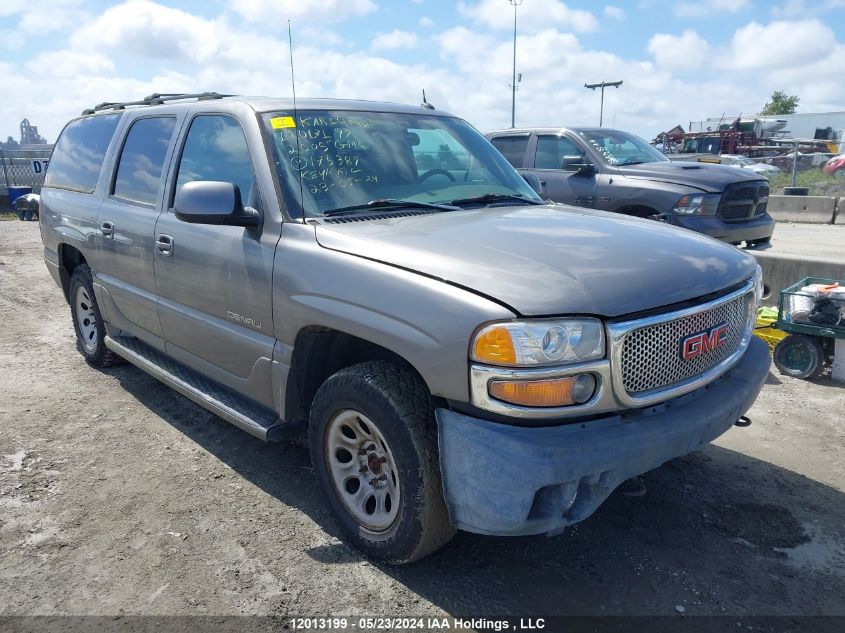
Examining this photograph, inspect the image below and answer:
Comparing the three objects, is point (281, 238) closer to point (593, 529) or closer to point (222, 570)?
point (222, 570)

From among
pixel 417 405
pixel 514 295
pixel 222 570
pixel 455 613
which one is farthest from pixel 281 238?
pixel 455 613

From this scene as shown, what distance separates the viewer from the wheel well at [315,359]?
3.03 meters

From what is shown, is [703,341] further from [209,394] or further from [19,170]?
[19,170]

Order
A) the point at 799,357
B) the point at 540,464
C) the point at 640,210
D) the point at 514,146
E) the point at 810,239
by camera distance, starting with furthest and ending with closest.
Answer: the point at 810,239, the point at 514,146, the point at 640,210, the point at 799,357, the point at 540,464

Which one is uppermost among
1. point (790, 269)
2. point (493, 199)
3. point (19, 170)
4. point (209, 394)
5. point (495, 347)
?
point (493, 199)

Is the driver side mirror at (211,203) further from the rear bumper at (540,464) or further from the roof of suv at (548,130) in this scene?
the roof of suv at (548,130)

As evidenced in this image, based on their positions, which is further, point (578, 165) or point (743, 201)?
point (578, 165)

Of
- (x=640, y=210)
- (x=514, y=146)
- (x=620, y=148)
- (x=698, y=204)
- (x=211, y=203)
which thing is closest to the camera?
(x=211, y=203)

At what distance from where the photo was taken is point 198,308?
3688 mm

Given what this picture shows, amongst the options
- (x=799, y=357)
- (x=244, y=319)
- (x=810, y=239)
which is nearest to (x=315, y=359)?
(x=244, y=319)

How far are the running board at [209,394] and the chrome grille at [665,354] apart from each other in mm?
1655

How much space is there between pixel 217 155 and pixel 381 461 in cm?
190

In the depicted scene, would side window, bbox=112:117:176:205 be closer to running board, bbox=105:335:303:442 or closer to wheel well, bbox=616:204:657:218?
running board, bbox=105:335:303:442

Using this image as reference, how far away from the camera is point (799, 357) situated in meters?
5.14
